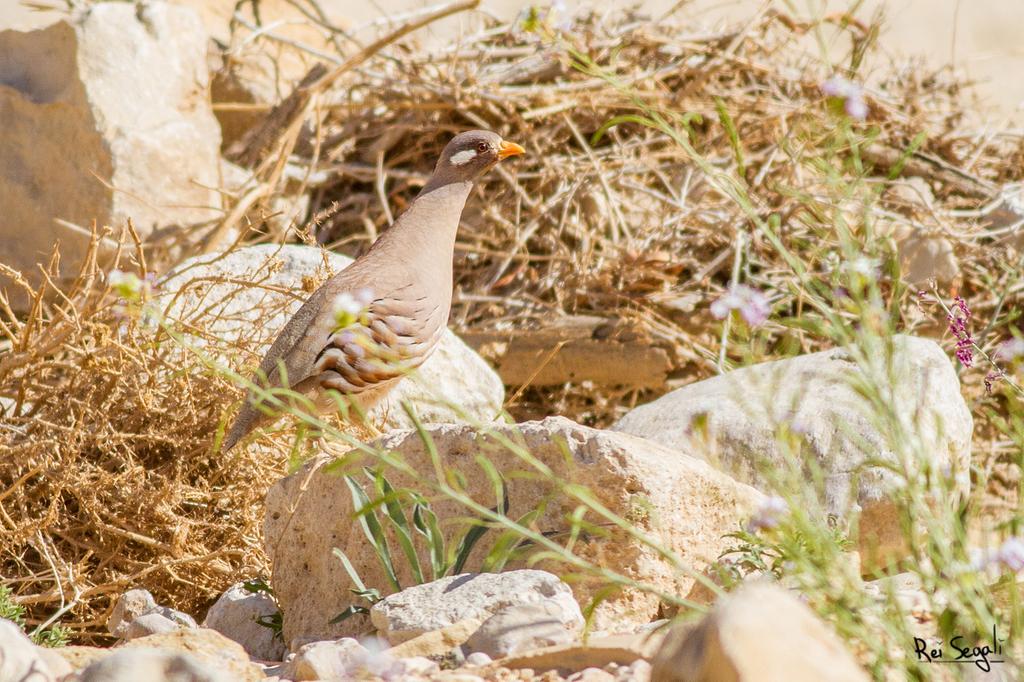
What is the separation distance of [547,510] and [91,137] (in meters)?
4.44

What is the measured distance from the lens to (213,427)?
16.3 feet

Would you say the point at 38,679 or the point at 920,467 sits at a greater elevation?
the point at 920,467

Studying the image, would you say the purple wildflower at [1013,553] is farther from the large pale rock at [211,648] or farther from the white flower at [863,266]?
the large pale rock at [211,648]

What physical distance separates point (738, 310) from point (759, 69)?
576 centimetres

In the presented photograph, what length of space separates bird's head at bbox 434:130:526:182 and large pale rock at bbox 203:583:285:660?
203cm

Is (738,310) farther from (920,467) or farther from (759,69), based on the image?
(759,69)

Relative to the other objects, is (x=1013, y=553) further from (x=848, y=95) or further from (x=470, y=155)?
(x=470, y=155)

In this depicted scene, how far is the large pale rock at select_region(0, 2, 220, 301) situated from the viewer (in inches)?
269

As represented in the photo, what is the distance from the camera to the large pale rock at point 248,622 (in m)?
3.98

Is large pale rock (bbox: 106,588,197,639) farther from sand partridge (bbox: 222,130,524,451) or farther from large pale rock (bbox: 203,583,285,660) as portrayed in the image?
sand partridge (bbox: 222,130,524,451)

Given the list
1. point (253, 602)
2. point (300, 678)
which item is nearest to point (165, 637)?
point (300, 678)

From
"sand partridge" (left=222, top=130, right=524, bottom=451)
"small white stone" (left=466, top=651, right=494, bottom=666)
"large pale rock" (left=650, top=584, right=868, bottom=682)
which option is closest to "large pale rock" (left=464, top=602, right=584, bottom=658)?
"small white stone" (left=466, top=651, right=494, bottom=666)

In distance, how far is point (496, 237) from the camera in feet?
24.3

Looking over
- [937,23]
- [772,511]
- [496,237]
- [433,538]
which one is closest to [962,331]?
[772,511]
